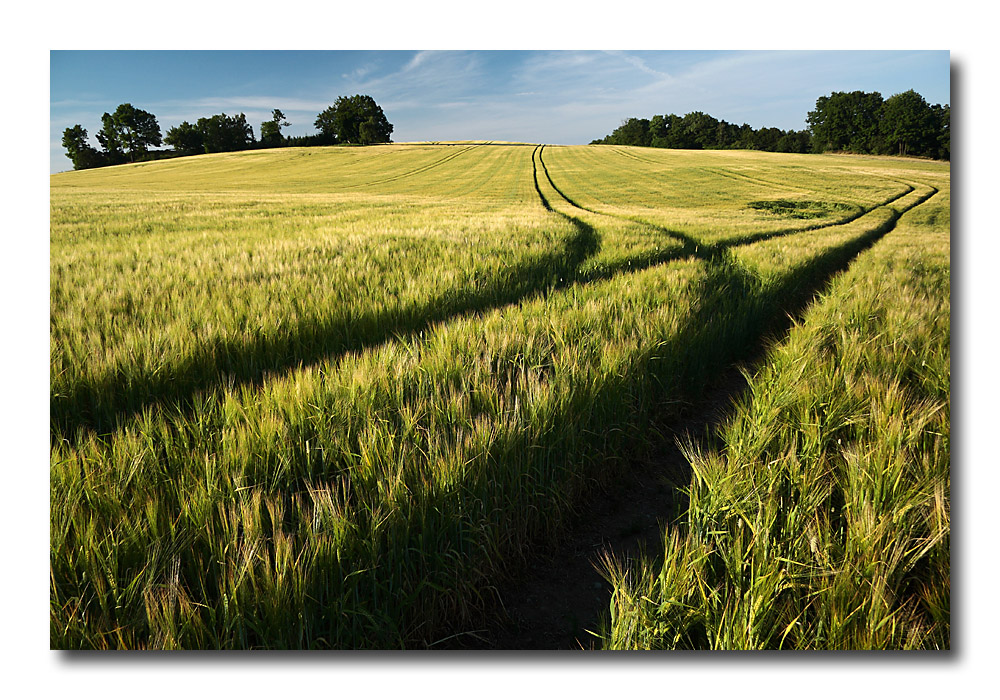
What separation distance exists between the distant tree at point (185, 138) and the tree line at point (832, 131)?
2308 millimetres

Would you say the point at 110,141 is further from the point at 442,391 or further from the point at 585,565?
the point at 585,565

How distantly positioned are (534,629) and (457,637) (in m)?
0.27

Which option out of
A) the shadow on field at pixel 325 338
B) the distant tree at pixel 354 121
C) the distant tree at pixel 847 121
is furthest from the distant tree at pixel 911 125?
the distant tree at pixel 354 121

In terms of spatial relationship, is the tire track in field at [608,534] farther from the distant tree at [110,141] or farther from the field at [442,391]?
the distant tree at [110,141]

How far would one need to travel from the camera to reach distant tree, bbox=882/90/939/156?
2842 millimetres

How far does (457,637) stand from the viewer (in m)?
1.97

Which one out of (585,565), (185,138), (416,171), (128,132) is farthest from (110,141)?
(585,565)

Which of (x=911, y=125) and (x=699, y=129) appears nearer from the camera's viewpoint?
(x=911, y=125)

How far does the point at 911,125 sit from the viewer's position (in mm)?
2932

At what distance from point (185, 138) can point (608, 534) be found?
3.03 metres

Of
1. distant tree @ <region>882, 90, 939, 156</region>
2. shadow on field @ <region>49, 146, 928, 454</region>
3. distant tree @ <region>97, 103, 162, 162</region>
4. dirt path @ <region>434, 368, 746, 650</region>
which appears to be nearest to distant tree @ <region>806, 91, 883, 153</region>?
distant tree @ <region>882, 90, 939, 156</region>

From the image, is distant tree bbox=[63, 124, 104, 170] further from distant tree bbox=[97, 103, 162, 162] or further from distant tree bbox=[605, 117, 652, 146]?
distant tree bbox=[605, 117, 652, 146]
